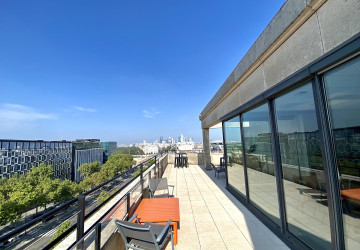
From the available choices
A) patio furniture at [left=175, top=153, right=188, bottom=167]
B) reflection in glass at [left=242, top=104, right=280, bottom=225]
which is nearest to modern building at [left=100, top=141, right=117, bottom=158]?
patio furniture at [left=175, top=153, right=188, bottom=167]

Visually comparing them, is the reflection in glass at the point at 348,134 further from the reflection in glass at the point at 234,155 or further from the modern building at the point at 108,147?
the modern building at the point at 108,147

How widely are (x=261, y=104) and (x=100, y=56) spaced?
898 inches

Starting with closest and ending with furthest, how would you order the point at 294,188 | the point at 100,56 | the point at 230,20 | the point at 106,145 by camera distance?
the point at 294,188 < the point at 230,20 < the point at 100,56 < the point at 106,145

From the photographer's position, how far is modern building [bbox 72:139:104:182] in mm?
61375

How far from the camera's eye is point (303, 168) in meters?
2.35

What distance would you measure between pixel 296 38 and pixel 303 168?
1.90 metres

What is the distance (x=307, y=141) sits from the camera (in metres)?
2.23

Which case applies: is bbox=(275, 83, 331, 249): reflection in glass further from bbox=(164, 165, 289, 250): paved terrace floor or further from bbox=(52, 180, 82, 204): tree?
bbox=(52, 180, 82, 204): tree

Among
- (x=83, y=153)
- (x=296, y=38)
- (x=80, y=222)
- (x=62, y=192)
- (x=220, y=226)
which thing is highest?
(x=296, y=38)

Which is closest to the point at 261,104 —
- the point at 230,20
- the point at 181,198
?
the point at 181,198

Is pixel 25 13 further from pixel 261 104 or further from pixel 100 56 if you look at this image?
pixel 261 104

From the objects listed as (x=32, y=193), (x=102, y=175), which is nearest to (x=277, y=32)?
(x=32, y=193)

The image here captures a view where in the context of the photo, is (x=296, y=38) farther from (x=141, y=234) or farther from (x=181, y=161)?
(x=181, y=161)

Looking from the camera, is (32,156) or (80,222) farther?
(32,156)
